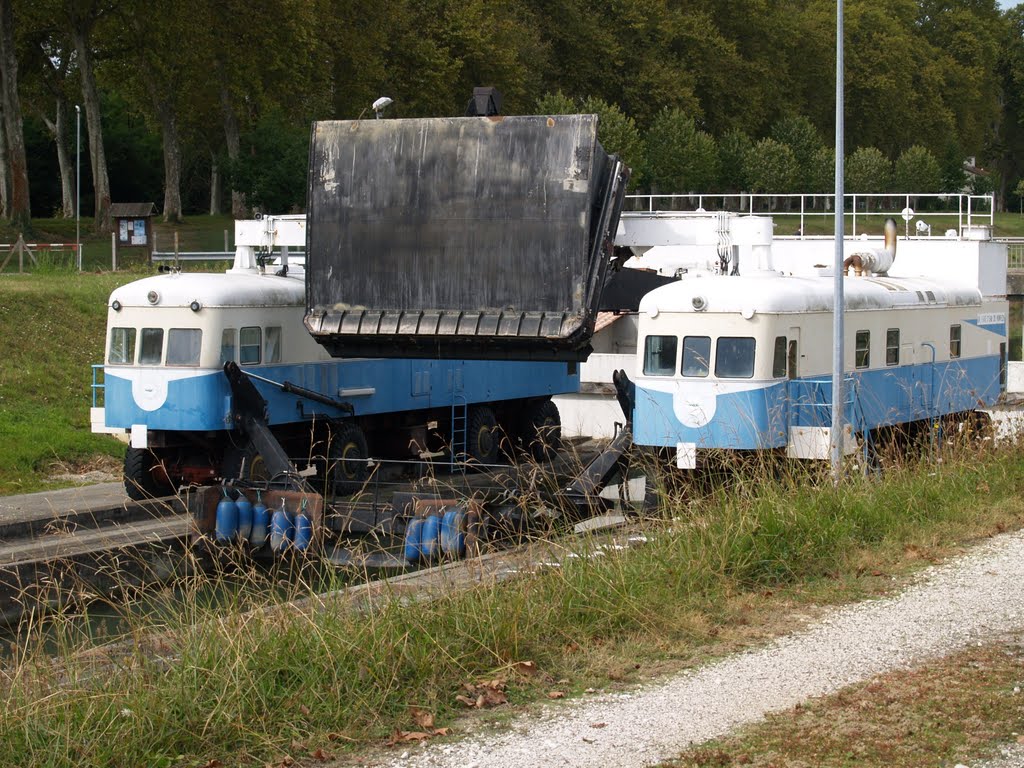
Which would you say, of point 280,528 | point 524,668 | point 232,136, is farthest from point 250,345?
point 232,136

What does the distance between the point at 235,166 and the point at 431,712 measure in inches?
1807

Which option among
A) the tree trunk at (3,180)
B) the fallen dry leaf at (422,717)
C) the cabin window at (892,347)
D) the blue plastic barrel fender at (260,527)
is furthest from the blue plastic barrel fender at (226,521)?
the tree trunk at (3,180)

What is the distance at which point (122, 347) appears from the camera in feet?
63.4

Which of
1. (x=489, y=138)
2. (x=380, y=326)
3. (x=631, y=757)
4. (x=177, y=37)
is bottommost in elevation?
(x=631, y=757)

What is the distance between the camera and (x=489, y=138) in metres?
17.2

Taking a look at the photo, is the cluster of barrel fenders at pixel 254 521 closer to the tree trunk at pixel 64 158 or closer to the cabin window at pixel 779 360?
the cabin window at pixel 779 360

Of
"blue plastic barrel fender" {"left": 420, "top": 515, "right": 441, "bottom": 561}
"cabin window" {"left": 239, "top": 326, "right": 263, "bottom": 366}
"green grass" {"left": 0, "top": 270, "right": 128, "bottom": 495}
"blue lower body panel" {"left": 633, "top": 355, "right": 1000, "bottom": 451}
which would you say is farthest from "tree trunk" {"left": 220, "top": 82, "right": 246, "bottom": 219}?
"blue plastic barrel fender" {"left": 420, "top": 515, "right": 441, "bottom": 561}

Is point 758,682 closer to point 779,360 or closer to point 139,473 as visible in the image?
point 779,360

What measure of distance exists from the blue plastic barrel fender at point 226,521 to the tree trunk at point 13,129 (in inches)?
1290

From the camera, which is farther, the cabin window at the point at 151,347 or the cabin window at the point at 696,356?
the cabin window at the point at 151,347

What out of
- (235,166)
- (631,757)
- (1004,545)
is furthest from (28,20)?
(631,757)

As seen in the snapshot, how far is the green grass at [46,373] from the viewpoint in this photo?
22.0 metres

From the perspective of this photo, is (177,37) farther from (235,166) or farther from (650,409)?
(650,409)

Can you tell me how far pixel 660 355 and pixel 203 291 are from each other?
5986 mm
